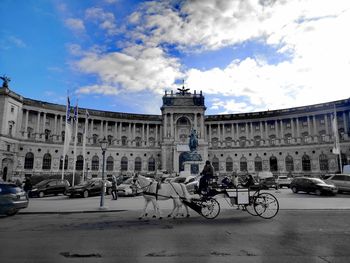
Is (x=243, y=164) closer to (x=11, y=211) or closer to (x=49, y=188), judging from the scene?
(x=49, y=188)

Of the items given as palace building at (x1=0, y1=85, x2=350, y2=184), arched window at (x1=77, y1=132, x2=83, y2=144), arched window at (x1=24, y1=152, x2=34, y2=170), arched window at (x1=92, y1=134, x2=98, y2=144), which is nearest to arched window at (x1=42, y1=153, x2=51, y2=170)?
palace building at (x1=0, y1=85, x2=350, y2=184)

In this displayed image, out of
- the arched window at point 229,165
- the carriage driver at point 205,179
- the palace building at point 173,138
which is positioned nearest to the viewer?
the carriage driver at point 205,179

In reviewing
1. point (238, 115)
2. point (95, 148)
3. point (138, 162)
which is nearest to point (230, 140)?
point (238, 115)

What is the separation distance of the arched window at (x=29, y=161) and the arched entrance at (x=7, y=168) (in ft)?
13.9

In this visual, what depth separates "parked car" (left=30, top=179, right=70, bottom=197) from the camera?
2667 centimetres

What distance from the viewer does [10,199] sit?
14.0 metres

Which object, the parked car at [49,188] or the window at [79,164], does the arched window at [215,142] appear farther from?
the parked car at [49,188]

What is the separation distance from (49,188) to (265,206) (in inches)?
930

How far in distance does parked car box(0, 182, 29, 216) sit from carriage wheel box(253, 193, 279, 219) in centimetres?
1265

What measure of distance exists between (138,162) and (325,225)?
218ft

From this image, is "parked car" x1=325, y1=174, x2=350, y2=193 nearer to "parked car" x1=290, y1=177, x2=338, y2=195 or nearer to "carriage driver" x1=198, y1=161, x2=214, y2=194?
"parked car" x1=290, y1=177, x2=338, y2=195

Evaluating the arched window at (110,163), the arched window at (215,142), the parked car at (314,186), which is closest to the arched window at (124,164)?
the arched window at (110,163)

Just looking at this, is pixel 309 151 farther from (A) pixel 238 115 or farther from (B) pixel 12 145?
(B) pixel 12 145

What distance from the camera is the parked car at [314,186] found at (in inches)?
957
